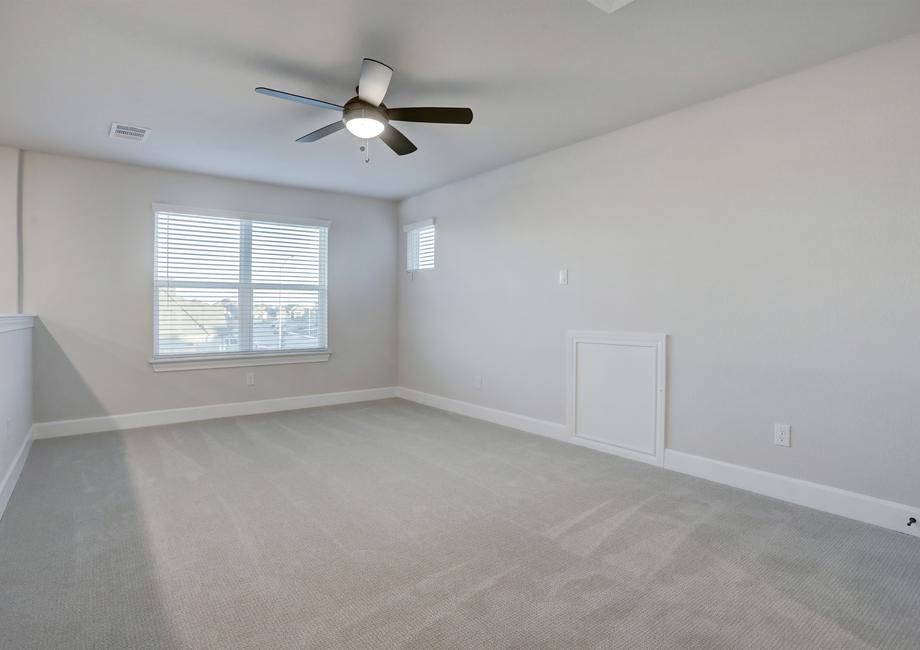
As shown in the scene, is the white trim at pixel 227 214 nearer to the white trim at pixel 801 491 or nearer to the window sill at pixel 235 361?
the window sill at pixel 235 361

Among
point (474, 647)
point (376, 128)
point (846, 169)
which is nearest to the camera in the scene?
point (474, 647)

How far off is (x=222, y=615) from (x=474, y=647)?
3.03ft

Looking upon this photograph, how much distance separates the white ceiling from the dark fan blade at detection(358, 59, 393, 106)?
6.4 inches

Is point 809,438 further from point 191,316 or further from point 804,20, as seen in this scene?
point 191,316

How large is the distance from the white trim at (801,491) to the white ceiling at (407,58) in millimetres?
2361

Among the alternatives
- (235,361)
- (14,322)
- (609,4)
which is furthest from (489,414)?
(14,322)

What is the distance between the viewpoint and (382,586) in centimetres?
196

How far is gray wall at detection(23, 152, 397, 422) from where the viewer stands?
14.1ft

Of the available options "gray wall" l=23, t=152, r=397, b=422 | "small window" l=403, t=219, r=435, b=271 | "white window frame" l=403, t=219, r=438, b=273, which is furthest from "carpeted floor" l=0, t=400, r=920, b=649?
"small window" l=403, t=219, r=435, b=271

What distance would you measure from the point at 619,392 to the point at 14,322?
13.8 ft

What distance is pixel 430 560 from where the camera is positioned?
2166 mm

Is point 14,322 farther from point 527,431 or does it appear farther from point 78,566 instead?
point 527,431

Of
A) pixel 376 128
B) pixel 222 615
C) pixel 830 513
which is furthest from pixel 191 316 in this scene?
pixel 830 513

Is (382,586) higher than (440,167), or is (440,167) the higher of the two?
(440,167)
